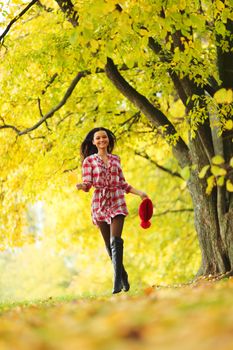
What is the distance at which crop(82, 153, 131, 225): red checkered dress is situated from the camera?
27.8 ft

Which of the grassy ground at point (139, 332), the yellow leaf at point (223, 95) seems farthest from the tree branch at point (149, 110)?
the grassy ground at point (139, 332)

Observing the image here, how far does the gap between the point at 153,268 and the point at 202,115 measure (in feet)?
44.9

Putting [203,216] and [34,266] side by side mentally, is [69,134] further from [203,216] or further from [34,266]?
[34,266]

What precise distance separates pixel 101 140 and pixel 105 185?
1.79 feet

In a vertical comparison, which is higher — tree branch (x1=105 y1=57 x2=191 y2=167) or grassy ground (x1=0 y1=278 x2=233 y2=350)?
tree branch (x1=105 y1=57 x2=191 y2=167)

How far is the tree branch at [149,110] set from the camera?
10.0m

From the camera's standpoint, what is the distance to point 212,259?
34.0ft

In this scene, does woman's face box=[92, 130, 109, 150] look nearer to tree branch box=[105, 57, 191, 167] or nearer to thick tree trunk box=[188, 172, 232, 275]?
tree branch box=[105, 57, 191, 167]

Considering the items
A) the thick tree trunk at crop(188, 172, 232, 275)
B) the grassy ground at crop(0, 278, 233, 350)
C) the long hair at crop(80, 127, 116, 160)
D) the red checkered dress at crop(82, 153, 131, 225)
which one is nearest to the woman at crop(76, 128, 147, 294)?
the red checkered dress at crop(82, 153, 131, 225)

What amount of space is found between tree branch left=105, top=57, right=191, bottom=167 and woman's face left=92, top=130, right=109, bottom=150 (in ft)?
5.40

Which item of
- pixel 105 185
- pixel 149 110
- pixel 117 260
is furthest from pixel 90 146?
pixel 149 110

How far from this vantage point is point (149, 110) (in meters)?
10.4

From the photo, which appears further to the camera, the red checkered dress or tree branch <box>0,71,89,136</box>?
tree branch <box>0,71,89,136</box>

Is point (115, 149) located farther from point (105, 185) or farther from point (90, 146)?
point (105, 185)
